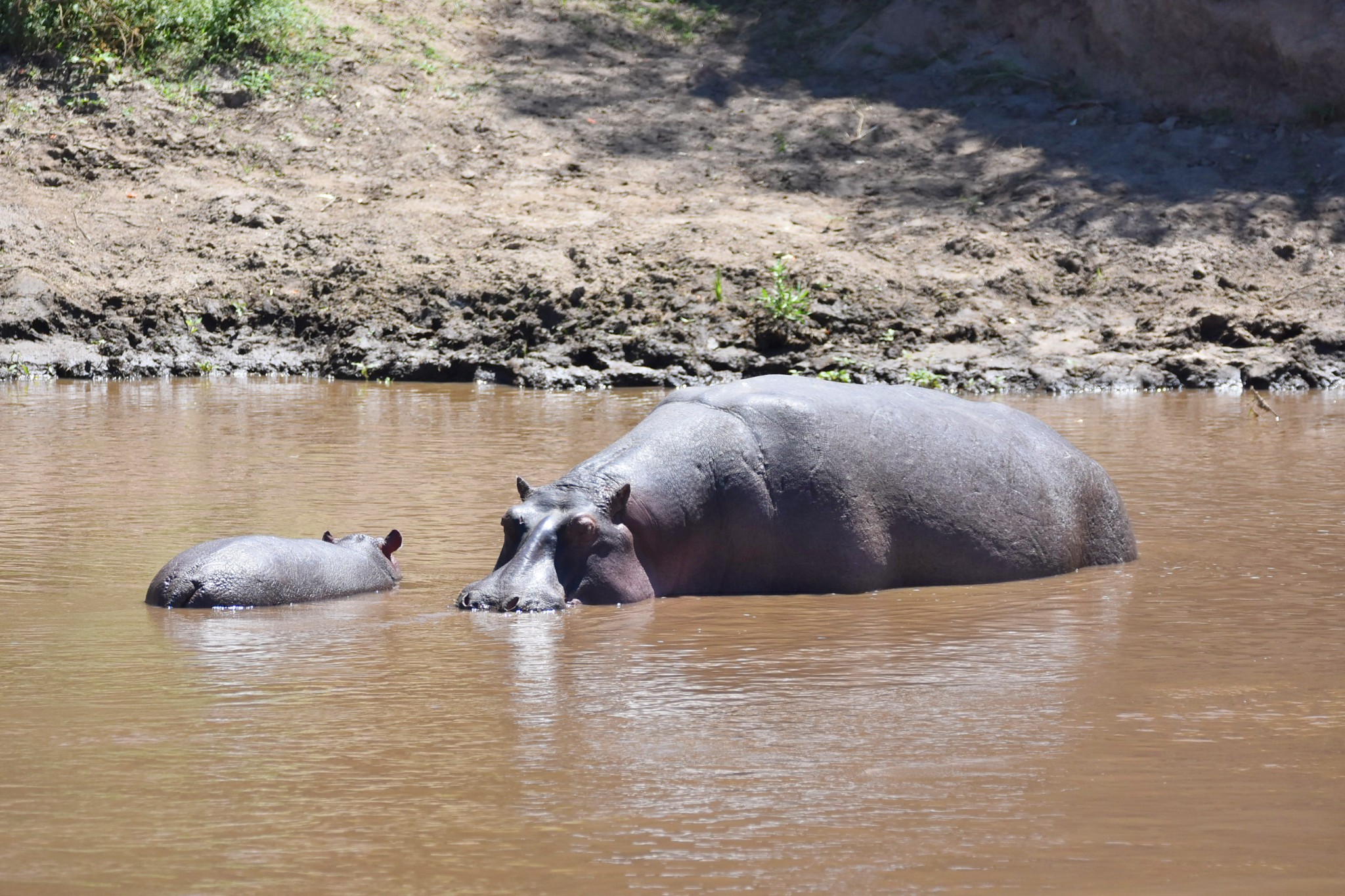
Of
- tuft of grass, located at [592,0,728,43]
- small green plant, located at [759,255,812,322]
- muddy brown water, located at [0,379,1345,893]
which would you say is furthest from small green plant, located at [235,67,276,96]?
muddy brown water, located at [0,379,1345,893]

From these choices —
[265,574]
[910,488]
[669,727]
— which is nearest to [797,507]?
[910,488]

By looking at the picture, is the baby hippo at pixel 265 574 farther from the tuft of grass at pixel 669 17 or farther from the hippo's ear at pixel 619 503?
the tuft of grass at pixel 669 17

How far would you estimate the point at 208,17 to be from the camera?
59.7 feet

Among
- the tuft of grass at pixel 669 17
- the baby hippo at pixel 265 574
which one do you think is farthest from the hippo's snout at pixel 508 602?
the tuft of grass at pixel 669 17

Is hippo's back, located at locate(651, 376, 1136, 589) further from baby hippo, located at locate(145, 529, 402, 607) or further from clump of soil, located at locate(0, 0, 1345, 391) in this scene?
clump of soil, located at locate(0, 0, 1345, 391)

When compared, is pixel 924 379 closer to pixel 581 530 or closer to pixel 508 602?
pixel 581 530

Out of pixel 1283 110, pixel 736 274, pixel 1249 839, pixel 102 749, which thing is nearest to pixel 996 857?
pixel 1249 839

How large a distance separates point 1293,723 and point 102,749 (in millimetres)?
2736

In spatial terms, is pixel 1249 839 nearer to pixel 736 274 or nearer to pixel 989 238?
pixel 736 274

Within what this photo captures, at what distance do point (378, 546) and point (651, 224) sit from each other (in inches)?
387

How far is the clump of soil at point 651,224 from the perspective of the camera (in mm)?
13828

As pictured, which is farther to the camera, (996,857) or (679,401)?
(679,401)

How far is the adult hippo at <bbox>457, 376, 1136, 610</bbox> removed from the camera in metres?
5.61

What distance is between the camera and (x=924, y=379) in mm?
12992
